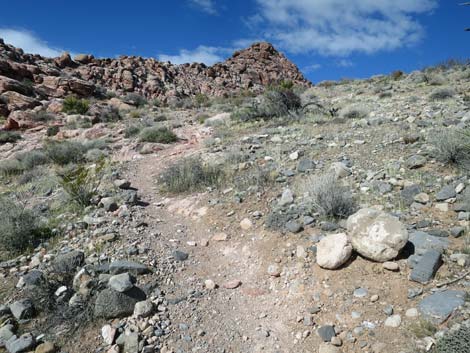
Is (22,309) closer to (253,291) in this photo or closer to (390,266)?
(253,291)

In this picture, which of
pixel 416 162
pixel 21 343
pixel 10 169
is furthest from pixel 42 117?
pixel 416 162

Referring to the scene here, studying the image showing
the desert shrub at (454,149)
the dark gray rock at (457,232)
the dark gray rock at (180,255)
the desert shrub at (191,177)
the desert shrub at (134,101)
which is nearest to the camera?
the dark gray rock at (457,232)

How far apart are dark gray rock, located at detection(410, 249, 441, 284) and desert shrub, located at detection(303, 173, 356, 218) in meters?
1.21

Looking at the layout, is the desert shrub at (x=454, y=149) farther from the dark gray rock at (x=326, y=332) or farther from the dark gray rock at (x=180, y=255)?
the dark gray rock at (x=180, y=255)

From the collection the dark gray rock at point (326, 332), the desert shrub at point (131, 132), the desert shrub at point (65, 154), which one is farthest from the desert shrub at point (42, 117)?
the dark gray rock at point (326, 332)

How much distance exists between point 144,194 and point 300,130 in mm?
4477

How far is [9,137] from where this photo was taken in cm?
1384

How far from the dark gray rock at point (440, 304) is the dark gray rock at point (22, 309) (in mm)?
3770

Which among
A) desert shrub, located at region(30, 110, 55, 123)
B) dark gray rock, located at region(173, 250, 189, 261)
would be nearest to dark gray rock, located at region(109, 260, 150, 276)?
dark gray rock, located at region(173, 250, 189, 261)

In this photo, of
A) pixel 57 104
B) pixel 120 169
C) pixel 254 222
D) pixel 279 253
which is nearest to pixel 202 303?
pixel 279 253

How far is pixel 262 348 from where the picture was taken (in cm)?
299

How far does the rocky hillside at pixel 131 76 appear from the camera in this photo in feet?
73.6

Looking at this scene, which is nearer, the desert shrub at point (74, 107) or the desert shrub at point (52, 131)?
the desert shrub at point (52, 131)

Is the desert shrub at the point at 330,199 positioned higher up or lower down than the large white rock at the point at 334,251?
higher up
